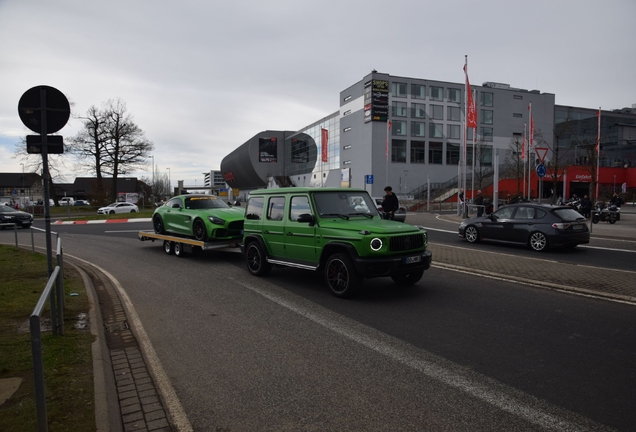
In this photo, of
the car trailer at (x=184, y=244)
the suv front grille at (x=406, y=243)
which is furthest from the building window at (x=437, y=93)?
the suv front grille at (x=406, y=243)

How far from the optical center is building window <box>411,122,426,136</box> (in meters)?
62.2

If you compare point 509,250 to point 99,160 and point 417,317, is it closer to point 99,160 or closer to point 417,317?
point 417,317

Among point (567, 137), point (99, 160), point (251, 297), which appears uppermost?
point (567, 137)

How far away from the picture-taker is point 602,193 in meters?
52.4

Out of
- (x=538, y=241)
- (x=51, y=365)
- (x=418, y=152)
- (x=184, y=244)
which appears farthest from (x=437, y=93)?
(x=51, y=365)

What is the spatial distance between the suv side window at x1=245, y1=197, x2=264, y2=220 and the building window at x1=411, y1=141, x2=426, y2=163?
181ft

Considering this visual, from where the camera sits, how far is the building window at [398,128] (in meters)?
61.1

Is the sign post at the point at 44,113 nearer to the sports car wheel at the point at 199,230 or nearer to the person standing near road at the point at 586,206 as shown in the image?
the sports car wheel at the point at 199,230

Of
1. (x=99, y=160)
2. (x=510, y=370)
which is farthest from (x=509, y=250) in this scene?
(x=99, y=160)

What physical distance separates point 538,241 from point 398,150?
1931 inches

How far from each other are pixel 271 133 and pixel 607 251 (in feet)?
263

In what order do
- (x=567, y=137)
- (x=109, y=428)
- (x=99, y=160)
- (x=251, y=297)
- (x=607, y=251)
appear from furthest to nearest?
1. (x=567, y=137)
2. (x=99, y=160)
3. (x=607, y=251)
4. (x=251, y=297)
5. (x=109, y=428)

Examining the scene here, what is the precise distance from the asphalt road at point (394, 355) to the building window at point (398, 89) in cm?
5481

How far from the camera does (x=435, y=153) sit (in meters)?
64.1
